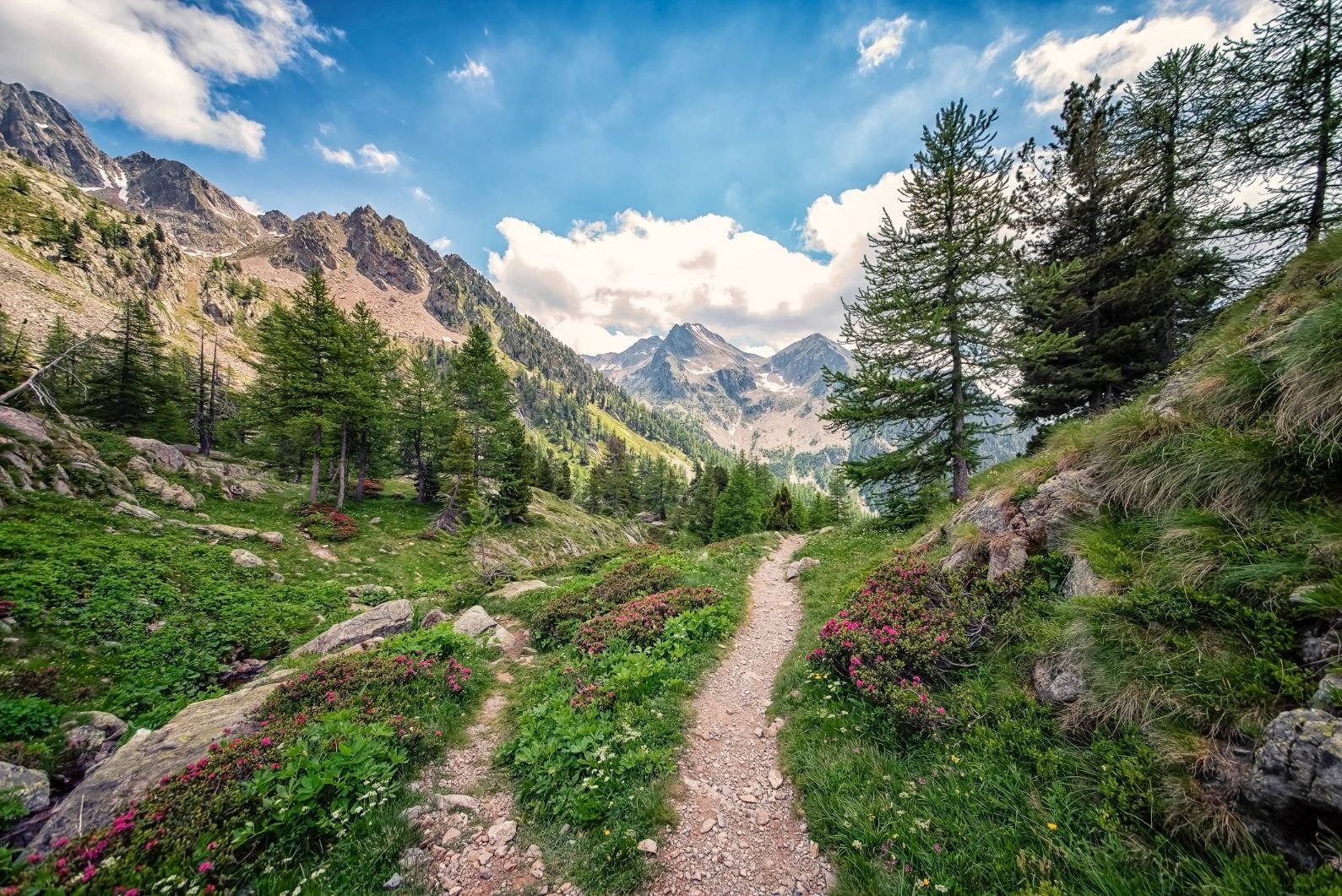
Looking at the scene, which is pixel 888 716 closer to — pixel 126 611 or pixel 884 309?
pixel 884 309

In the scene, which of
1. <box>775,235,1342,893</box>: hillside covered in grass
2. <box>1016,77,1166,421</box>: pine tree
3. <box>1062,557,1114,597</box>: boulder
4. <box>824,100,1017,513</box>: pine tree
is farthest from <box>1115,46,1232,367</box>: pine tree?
<box>1062,557,1114,597</box>: boulder

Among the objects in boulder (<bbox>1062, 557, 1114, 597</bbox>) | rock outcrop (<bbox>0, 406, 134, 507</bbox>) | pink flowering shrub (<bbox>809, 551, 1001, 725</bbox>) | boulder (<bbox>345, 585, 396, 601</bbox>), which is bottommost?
boulder (<bbox>345, 585, 396, 601</bbox>)

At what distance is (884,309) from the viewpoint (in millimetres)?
14773

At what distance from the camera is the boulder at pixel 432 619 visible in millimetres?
11766

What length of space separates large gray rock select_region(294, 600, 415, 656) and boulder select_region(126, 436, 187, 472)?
19.9 metres

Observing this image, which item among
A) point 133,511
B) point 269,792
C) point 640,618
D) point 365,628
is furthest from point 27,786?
point 133,511

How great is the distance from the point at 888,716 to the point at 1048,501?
4.74 meters

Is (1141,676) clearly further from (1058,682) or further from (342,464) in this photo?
(342,464)

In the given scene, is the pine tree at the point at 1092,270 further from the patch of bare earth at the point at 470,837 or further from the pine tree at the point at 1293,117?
the patch of bare earth at the point at 470,837

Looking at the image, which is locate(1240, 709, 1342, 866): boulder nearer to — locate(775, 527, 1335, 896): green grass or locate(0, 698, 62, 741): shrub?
locate(775, 527, 1335, 896): green grass

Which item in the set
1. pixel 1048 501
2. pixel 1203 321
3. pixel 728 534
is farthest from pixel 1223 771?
pixel 728 534

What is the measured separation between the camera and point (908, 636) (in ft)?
22.7

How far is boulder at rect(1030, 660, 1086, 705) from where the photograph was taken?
454 cm

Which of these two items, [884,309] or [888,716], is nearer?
[888,716]
